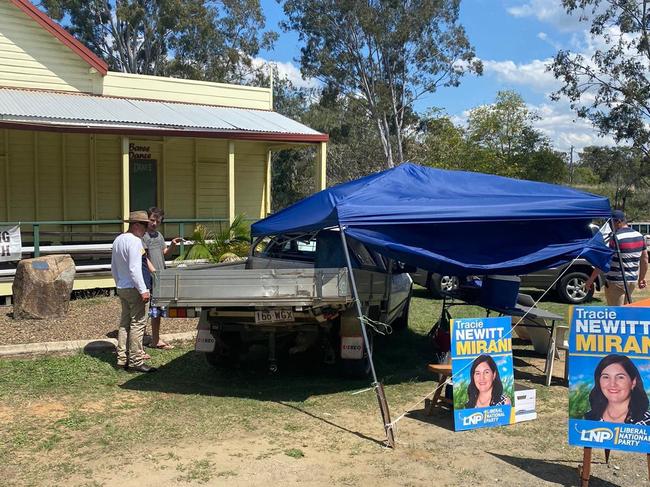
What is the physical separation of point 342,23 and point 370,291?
92.1 feet

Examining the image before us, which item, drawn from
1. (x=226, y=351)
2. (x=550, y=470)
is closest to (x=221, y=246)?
(x=226, y=351)

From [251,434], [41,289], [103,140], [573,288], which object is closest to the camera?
[251,434]

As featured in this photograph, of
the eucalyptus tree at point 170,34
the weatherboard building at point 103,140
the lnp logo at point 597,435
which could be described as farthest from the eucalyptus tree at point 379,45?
the lnp logo at point 597,435

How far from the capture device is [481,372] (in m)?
5.80

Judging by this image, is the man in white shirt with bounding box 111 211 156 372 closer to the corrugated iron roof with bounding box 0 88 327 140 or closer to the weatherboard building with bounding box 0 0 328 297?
the weatherboard building with bounding box 0 0 328 297

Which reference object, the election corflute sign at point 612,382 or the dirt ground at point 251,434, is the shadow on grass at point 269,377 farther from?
the election corflute sign at point 612,382

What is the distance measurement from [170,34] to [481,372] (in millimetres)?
33178

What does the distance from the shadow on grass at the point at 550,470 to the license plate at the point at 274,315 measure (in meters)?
2.19

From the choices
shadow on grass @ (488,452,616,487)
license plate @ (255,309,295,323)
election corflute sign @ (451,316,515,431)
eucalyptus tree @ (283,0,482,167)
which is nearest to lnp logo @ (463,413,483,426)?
election corflute sign @ (451,316,515,431)

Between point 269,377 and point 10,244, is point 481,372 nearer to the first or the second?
point 269,377

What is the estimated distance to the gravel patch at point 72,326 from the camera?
8.84 m

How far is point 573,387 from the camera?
481 cm

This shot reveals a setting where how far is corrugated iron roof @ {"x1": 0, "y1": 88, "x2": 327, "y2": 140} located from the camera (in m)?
12.6

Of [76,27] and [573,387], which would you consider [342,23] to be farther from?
[573,387]
